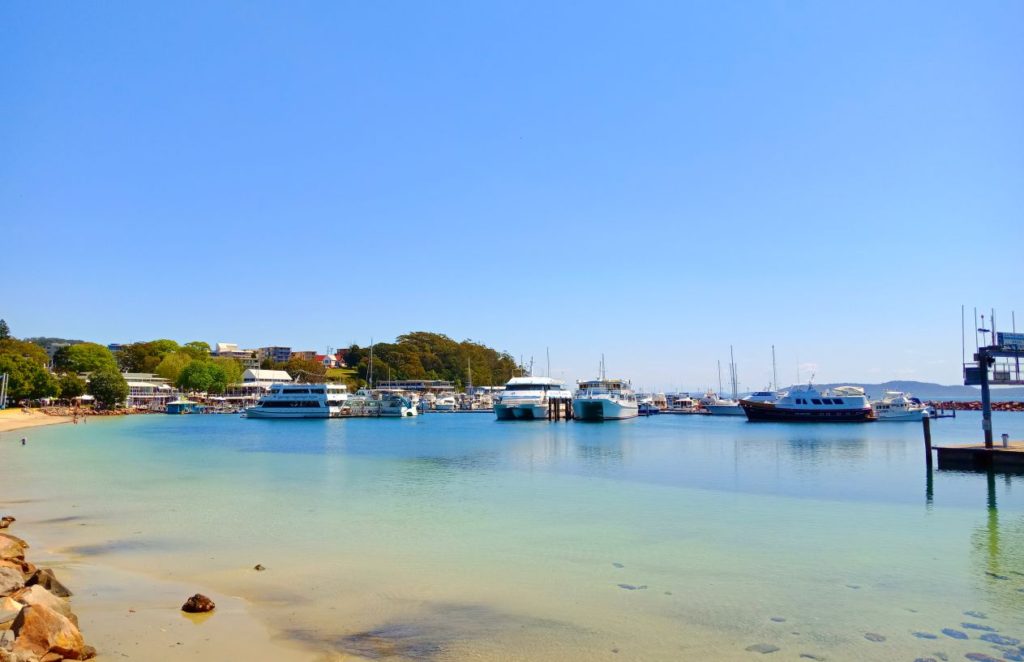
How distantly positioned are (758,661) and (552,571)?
19.1ft

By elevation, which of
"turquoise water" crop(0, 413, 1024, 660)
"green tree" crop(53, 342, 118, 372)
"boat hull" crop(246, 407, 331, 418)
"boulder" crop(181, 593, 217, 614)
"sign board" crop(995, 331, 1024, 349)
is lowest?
"boat hull" crop(246, 407, 331, 418)

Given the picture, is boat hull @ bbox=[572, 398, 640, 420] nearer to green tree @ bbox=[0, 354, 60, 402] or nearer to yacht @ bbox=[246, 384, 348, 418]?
yacht @ bbox=[246, 384, 348, 418]

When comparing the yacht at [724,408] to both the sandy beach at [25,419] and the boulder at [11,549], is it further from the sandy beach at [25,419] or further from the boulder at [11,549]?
the boulder at [11,549]

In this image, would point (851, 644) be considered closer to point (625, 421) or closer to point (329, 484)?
point (329, 484)

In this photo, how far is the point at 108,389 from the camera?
111688 mm

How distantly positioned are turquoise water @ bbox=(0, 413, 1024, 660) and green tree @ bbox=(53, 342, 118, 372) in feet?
346

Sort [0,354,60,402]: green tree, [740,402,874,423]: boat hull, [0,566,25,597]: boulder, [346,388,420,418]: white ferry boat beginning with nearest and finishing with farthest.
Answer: [0,566,25,597]: boulder
[740,402,874,423]: boat hull
[0,354,60,402]: green tree
[346,388,420,418]: white ferry boat

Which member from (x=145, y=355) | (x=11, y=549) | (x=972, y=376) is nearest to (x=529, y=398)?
(x=972, y=376)

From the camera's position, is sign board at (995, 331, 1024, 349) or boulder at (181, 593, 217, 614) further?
sign board at (995, 331, 1024, 349)

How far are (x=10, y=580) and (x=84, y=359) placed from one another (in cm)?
13871

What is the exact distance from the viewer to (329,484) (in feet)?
98.9

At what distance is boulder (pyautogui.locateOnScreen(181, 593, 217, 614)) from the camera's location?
468 inches

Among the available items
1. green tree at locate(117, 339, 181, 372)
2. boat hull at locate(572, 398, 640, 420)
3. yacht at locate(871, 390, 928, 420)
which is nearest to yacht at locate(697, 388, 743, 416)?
yacht at locate(871, 390, 928, 420)

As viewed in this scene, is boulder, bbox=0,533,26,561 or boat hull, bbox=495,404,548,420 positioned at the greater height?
boulder, bbox=0,533,26,561
